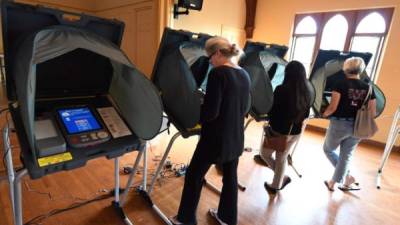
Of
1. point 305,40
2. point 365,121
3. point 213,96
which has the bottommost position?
point 365,121

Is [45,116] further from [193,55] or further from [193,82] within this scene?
[193,55]

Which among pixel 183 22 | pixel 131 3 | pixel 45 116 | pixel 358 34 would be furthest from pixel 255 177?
pixel 131 3

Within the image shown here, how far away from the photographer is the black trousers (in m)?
1.68

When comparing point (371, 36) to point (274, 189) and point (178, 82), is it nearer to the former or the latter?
point (274, 189)

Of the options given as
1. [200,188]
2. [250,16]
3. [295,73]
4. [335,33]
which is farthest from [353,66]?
[250,16]

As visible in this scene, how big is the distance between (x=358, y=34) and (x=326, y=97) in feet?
7.57

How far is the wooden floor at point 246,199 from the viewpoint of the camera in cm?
200

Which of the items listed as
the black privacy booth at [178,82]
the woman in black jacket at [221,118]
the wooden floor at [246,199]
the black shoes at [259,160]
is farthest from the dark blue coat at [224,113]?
the black shoes at [259,160]

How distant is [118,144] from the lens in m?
1.33

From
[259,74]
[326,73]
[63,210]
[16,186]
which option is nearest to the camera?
[16,186]

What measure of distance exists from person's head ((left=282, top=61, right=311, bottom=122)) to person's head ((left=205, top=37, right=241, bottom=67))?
2.28ft

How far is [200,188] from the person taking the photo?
5.73 feet

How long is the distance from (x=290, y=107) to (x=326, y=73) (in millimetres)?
1062

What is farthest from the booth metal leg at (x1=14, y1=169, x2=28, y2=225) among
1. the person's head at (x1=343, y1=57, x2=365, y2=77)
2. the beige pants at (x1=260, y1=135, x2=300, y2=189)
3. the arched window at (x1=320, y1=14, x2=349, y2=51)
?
the arched window at (x1=320, y1=14, x2=349, y2=51)
